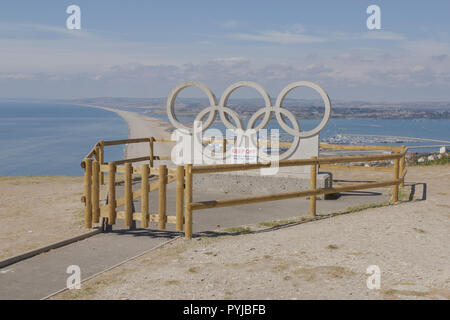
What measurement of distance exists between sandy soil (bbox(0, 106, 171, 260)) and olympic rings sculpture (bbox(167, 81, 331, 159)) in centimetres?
353

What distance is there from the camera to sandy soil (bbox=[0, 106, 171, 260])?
7.78 metres

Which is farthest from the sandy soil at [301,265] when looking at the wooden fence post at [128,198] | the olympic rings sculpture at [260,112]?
the olympic rings sculpture at [260,112]

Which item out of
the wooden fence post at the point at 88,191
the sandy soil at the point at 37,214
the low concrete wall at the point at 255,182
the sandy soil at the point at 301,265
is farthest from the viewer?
the low concrete wall at the point at 255,182

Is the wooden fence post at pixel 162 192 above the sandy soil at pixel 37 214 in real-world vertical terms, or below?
above

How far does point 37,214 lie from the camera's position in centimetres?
993

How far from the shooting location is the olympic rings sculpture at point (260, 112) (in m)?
12.4

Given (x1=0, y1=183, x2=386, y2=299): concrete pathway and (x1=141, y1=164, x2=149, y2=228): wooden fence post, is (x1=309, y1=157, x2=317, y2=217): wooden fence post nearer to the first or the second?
(x1=0, y1=183, x2=386, y2=299): concrete pathway

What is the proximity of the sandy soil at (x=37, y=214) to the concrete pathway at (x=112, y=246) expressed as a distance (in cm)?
63

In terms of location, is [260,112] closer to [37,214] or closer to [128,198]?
[128,198]

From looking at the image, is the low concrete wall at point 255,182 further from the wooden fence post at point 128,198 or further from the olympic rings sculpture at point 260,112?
the wooden fence post at point 128,198

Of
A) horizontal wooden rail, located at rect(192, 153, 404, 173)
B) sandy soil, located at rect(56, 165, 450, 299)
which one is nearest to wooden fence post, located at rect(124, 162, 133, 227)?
sandy soil, located at rect(56, 165, 450, 299)
